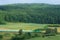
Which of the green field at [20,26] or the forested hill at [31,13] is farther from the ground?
the forested hill at [31,13]

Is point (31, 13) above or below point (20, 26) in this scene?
above

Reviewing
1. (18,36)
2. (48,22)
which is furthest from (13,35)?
(48,22)

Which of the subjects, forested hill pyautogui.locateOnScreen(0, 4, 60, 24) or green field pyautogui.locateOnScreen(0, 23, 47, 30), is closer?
green field pyautogui.locateOnScreen(0, 23, 47, 30)

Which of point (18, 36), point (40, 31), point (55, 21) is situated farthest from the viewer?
point (55, 21)

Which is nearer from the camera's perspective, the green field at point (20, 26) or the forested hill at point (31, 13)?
the green field at point (20, 26)

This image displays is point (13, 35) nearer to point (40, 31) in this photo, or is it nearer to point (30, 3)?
point (40, 31)

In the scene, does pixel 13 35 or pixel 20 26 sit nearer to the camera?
pixel 13 35

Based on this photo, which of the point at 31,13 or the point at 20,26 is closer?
the point at 20,26

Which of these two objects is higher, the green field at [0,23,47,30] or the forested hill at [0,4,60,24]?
the forested hill at [0,4,60,24]
